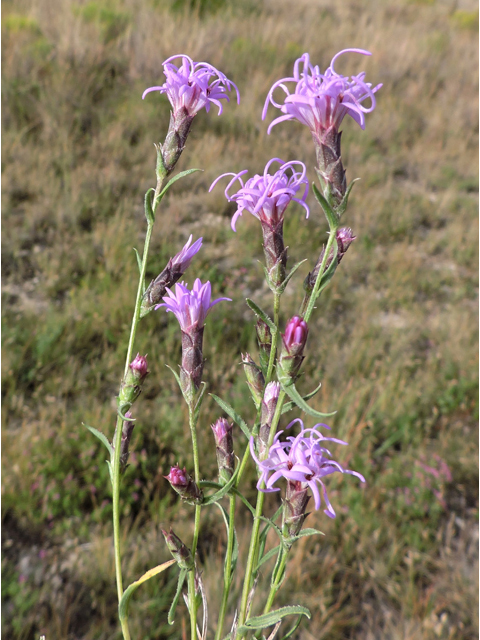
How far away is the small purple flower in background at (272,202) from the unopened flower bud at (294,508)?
34 cm

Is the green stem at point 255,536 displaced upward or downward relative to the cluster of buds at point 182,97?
downward

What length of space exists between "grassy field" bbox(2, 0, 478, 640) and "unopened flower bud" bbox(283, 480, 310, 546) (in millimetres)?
982

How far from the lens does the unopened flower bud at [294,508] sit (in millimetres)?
827

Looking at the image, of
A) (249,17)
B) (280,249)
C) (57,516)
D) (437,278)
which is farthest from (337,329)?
(249,17)

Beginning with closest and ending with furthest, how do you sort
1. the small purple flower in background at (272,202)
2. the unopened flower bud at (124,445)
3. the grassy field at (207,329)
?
the small purple flower in background at (272,202) → the unopened flower bud at (124,445) → the grassy field at (207,329)

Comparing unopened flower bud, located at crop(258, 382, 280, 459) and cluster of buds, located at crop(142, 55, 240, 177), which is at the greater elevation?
cluster of buds, located at crop(142, 55, 240, 177)

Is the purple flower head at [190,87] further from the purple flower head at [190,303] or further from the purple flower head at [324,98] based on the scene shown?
the purple flower head at [190,303]

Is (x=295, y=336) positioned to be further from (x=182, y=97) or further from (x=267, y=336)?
(x=182, y=97)

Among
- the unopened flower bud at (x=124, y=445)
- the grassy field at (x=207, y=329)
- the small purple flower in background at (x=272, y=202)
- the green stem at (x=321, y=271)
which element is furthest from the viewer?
the grassy field at (x=207, y=329)

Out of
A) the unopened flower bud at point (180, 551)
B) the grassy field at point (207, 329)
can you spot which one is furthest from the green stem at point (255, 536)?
the grassy field at point (207, 329)

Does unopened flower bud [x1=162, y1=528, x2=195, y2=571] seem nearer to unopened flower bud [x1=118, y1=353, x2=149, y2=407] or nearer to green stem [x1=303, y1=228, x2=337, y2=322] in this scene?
unopened flower bud [x1=118, y1=353, x2=149, y2=407]

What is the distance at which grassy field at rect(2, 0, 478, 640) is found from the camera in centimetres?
208

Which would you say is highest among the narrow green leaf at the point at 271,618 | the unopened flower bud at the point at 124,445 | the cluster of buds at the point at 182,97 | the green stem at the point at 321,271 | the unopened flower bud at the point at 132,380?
the cluster of buds at the point at 182,97

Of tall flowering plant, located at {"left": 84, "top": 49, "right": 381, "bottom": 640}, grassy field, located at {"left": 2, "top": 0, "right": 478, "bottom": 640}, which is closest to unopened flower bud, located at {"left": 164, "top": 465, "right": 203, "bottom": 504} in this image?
tall flowering plant, located at {"left": 84, "top": 49, "right": 381, "bottom": 640}
